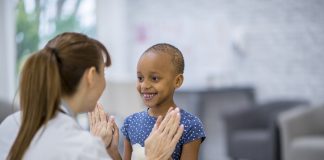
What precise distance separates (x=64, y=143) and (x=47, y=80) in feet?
0.48

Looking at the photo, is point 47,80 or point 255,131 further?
point 255,131

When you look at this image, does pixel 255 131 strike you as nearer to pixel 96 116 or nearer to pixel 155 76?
pixel 96 116

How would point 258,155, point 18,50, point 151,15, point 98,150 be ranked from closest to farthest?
point 98,150 < point 258,155 < point 18,50 < point 151,15

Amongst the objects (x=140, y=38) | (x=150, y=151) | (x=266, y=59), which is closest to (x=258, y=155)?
(x=266, y=59)

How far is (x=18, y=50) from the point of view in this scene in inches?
218

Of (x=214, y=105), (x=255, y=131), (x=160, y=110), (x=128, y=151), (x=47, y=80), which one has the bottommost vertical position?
(x=255, y=131)

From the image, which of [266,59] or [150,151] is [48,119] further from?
[266,59]

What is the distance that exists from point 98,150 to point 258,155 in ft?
12.8

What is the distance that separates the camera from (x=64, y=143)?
1262 mm

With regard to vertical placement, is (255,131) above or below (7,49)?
below

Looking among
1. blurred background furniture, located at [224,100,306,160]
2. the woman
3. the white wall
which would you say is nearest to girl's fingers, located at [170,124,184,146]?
the woman

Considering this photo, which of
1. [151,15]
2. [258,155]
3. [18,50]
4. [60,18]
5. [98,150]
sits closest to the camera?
[98,150]

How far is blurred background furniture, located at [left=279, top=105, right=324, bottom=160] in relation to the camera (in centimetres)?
447

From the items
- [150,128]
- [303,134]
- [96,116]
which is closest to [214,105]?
[303,134]
